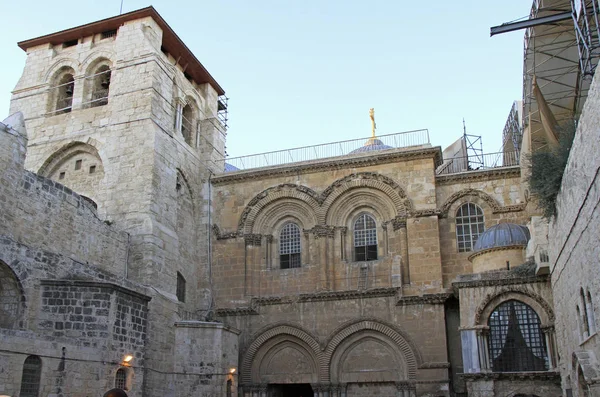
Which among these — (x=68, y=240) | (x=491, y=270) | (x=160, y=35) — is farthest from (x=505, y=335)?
(x=160, y=35)

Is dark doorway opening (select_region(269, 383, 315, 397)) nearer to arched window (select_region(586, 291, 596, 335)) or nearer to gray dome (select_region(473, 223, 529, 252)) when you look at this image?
gray dome (select_region(473, 223, 529, 252))

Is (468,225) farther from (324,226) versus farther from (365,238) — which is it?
(324,226)

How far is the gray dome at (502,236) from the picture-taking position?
1906 cm

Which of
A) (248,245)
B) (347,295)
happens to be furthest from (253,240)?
(347,295)

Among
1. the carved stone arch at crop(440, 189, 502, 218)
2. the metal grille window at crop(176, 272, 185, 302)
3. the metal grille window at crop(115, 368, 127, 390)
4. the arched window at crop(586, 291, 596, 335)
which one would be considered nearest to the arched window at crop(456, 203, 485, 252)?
the carved stone arch at crop(440, 189, 502, 218)

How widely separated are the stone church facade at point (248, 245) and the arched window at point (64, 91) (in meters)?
0.05

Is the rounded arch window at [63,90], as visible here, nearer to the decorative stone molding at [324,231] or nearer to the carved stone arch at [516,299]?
the decorative stone molding at [324,231]

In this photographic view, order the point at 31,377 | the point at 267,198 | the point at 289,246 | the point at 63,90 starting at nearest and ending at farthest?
1. the point at 31,377
2. the point at 289,246
3. the point at 267,198
4. the point at 63,90

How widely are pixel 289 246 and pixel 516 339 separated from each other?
872 centimetres

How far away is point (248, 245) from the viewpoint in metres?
23.5

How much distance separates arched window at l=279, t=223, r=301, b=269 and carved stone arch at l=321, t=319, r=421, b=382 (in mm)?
3165

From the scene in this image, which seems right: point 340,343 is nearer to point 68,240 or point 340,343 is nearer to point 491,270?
point 491,270

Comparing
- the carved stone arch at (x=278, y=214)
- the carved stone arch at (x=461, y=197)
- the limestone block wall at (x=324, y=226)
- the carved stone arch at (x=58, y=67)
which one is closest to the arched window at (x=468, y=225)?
the carved stone arch at (x=461, y=197)

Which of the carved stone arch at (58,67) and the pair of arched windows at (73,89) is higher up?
the carved stone arch at (58,67)
